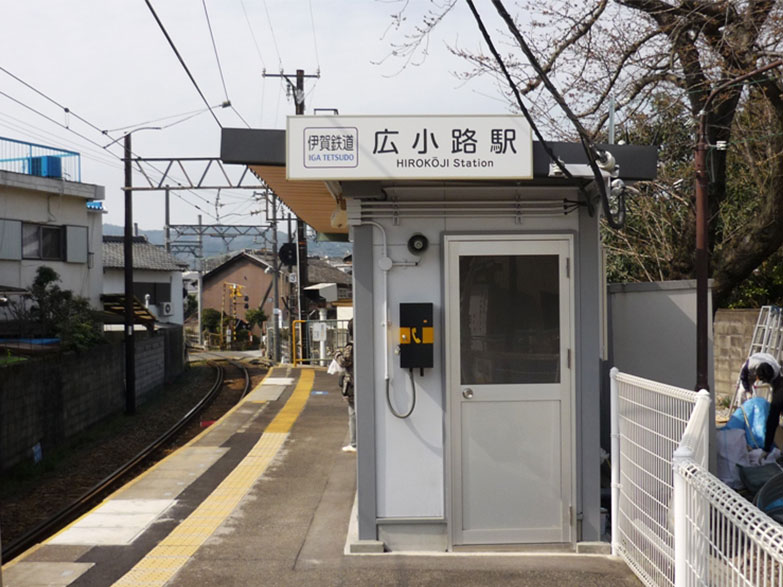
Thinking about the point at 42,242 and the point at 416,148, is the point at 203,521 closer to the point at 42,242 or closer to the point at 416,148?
the point at 416,148

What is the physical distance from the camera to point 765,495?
19.9ft

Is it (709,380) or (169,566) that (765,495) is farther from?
(169,566)

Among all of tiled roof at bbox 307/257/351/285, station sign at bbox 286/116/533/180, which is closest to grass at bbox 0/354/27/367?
station sign at bbox 286/116/533/180

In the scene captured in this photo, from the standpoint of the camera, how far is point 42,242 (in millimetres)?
24438

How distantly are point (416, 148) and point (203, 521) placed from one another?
3536mm

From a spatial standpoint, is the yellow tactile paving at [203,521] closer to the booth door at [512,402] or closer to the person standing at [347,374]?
the person standing at [347,374]

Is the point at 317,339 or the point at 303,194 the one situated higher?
the point at 303,194

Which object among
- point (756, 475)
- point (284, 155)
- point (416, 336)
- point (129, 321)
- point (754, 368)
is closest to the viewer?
point (284, 155)

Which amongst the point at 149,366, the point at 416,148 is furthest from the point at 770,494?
the point at 149,366

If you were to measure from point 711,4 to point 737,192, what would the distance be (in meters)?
6.58

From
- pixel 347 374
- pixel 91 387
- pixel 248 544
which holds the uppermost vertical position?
pixel 347 374

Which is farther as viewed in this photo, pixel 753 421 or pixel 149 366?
pixel 149 366

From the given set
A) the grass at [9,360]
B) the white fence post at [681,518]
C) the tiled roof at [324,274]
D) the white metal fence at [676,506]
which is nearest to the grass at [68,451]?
the grass at [9,360]

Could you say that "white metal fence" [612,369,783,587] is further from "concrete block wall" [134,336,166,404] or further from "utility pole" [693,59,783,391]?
"concrete block wall" [134,336,166,404]
